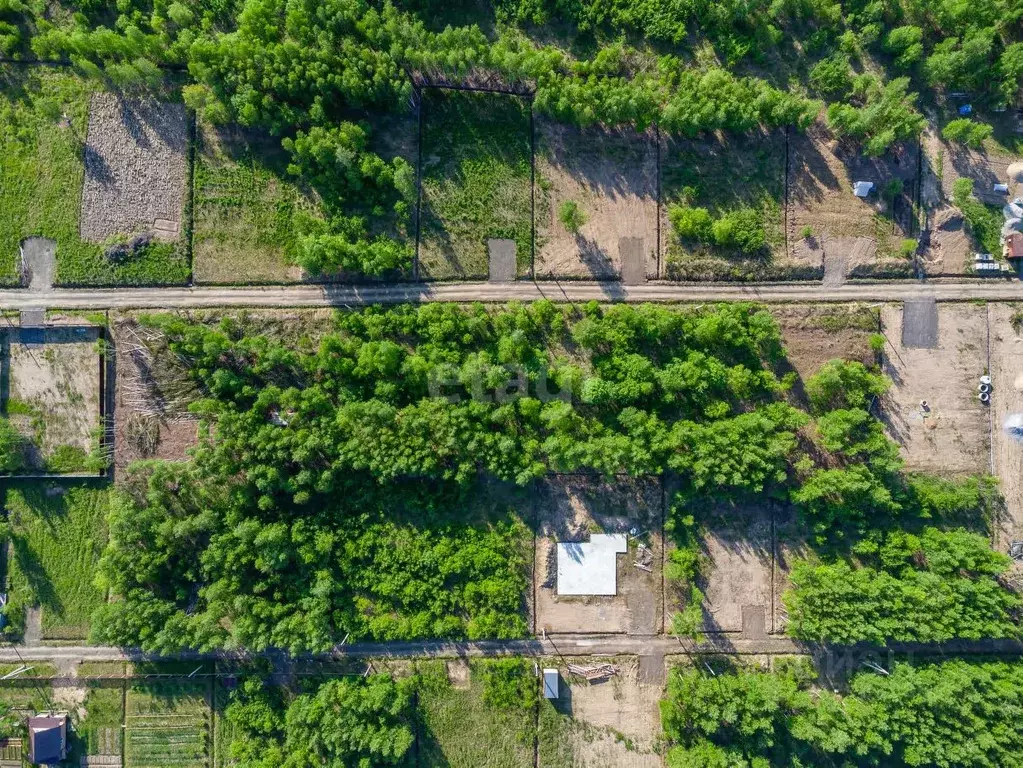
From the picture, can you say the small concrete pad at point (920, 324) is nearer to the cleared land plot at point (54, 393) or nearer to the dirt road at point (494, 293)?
the dirt road at point (494, 293)

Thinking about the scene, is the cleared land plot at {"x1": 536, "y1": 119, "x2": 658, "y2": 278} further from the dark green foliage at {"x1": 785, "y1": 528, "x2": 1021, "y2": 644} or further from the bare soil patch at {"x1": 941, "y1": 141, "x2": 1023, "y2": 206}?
the dark green foliage at {"x1": 785, "y1": 528, "x2": 1021, "y2": 644}

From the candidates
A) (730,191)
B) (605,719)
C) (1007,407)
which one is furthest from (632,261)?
(605,719)

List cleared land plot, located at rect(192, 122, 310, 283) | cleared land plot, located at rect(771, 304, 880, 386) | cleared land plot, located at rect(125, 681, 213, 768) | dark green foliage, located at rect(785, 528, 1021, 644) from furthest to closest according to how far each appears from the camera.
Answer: cleared land plot, located at rect(771, 304, 880, 386) < cleared land plot, located at rect(192, 122, 310, 283) < cleared land plot, located at rect(125, 681, 213, 768) < dark green foliage, located at rect(785, 528, 1021, 644)

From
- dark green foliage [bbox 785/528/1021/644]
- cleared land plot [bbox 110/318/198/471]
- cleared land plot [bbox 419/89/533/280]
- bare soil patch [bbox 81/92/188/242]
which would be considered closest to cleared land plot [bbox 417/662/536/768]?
dark green foliage [bbox 785/528/1021/644]

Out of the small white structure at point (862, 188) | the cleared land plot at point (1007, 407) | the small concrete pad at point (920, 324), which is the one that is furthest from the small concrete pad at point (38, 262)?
the cleared land plot at point (1007, 407)

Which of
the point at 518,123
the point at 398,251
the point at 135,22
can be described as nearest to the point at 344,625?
the point at 398,251

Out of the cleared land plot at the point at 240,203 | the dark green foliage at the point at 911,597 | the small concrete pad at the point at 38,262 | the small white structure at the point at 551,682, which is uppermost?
the cleared land plot at the point at 240,203

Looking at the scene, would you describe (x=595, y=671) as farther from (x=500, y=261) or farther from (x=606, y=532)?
(x=500, y=261)
